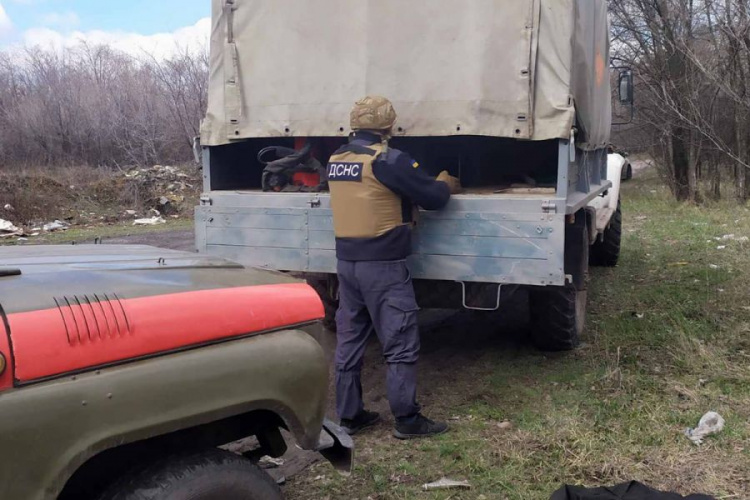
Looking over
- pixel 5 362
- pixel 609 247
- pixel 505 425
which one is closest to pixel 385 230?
pixel 505 425

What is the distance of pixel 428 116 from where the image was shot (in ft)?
15.6

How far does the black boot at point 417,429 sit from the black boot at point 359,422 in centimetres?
24

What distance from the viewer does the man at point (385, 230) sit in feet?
13.8

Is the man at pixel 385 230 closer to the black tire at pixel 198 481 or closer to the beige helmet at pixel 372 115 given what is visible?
the beige helmet at pixel 372 115

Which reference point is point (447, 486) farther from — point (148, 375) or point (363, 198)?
point (148, 375)

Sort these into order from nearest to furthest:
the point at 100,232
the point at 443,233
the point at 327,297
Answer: the point at 443,233 → the point at 327,297 → the point at 100,232

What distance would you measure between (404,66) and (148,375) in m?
3.26

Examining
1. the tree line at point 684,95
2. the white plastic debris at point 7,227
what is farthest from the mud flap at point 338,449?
the white plastic debris at point 7,227

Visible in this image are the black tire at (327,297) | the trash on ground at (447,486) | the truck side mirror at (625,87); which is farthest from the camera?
the truck side mirror at (625,87)

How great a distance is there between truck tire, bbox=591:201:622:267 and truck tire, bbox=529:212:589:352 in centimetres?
363

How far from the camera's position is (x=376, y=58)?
15.9 ft

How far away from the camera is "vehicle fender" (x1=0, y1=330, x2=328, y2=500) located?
182 centimetres

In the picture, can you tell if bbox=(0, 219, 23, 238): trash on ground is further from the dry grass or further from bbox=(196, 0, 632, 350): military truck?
bbox=(196, 0, 632, 350): military truck

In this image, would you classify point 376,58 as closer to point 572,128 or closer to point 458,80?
point 458,80
